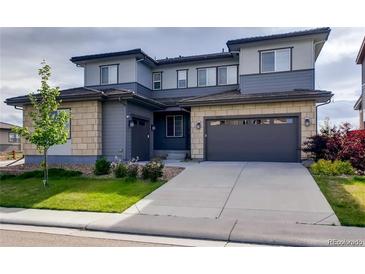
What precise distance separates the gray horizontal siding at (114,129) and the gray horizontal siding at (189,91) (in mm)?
5708

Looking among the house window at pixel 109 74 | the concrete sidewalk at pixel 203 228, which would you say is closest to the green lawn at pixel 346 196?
the concrete sidewalk at pixel 203 228

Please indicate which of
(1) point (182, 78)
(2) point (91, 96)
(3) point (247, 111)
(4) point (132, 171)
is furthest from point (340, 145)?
(2) point (91, 96)

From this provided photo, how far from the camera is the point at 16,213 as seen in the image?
23.6ft

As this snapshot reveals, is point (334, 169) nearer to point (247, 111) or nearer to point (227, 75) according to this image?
point (247, 111)

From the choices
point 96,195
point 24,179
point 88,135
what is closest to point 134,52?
point 88,135

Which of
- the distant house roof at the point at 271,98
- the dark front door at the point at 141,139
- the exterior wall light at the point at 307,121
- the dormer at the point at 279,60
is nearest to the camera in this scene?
the distant house roof at the point at 271,98

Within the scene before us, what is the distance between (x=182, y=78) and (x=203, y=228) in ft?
49.1

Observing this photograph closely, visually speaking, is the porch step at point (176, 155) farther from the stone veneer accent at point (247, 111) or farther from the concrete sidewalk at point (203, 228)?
the concrete sidewalk at point (203, 228)

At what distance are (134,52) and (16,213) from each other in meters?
12.5

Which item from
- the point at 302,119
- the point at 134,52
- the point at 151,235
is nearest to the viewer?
the point at 151,235

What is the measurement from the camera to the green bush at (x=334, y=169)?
10.2 metres

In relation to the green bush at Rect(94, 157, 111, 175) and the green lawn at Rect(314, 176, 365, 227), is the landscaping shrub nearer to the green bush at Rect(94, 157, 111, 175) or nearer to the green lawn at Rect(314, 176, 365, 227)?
the green bush at Rect(94, 157, 111, 175)
